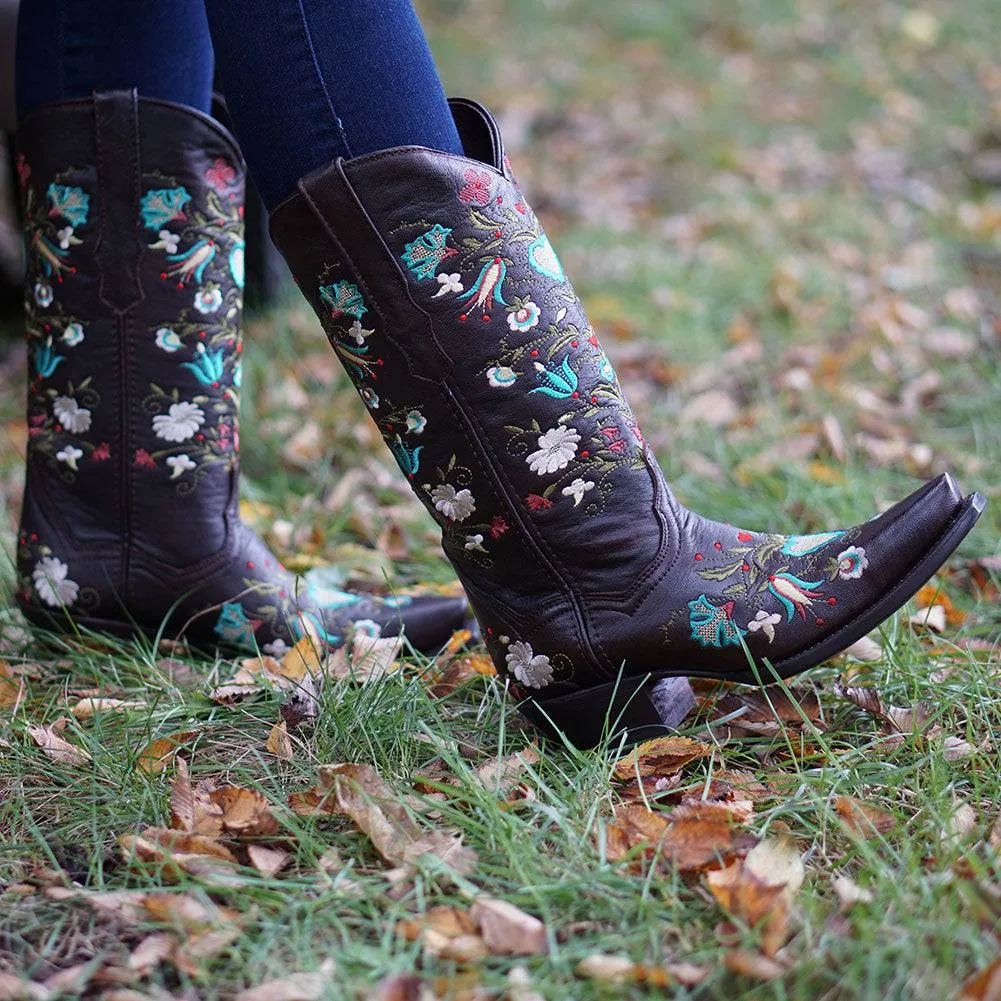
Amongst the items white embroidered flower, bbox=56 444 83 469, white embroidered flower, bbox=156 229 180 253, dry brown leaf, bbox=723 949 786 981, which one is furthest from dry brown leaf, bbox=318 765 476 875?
white embroidered flower, bbox=156 229 180 253

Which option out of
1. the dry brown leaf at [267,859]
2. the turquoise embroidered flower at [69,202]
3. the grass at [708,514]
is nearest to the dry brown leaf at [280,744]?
the grass at [708,514]

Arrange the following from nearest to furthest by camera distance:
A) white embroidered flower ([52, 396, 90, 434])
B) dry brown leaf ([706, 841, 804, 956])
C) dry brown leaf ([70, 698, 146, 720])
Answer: dry brown leaf ([706, 841, 804, 956]), dry brown leaf ([70, 698, 146, 720]), white embroidered flower ([52, 396, 90, 434])

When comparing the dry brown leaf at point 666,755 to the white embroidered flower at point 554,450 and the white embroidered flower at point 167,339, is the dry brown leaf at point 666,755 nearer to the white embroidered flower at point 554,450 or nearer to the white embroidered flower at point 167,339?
the white embroidered flower at point 554,450

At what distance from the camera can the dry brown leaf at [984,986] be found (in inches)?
33.5

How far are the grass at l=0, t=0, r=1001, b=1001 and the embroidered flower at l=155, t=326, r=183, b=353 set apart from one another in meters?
0.41

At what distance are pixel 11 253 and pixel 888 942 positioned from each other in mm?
3257

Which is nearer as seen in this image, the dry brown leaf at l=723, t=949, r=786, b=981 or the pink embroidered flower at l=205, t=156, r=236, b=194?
the dry brown leaf at l=723, t=949, r=786, b=981

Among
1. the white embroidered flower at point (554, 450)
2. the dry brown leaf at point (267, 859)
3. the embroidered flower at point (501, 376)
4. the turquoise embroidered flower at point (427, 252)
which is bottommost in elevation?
the dry brown leaf at point (267, 859)

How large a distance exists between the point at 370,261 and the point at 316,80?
18 cm

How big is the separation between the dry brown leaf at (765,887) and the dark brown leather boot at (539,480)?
0.79ft

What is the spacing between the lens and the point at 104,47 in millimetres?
1359

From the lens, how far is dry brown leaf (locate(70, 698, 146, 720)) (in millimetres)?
1348

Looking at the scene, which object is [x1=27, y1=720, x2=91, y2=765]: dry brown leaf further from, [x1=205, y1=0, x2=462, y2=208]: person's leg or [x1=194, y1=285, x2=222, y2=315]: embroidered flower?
[x1=205, y1=0, x2=462, y2=208]: person's leg

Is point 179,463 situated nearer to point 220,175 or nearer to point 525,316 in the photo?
point 220,175
